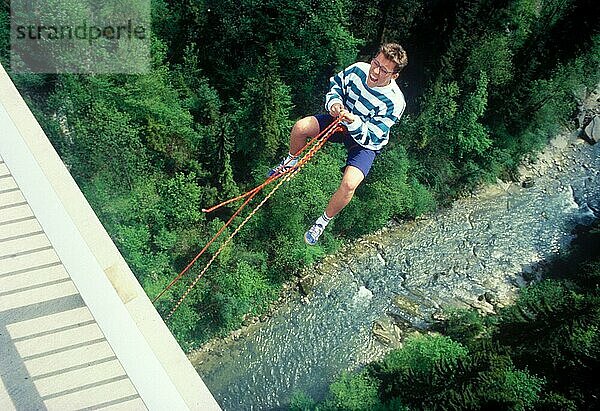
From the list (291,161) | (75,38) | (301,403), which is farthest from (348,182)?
(75,38)

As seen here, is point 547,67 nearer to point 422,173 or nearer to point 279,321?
point 422,173


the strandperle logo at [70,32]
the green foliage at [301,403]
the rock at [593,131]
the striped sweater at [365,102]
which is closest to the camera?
the striped sweater at [365,102]

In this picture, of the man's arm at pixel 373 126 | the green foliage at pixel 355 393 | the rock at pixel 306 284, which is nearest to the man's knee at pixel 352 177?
the man's arm at pixel 373 126

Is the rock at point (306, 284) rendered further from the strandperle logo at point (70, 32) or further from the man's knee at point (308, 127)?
the strandperle logo at point (70, 32)

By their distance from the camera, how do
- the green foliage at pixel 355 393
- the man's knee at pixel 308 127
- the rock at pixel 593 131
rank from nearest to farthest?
1. the man's knee at pixel 308 127
2. the green foliage at pixel 355 393
3. the rock at pixel 593 131

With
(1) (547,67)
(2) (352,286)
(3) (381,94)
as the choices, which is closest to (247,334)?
(2) (352,286)

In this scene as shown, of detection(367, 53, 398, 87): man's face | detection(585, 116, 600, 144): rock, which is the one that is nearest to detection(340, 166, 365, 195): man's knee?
detection(367, 53, 398, 87): man's face
